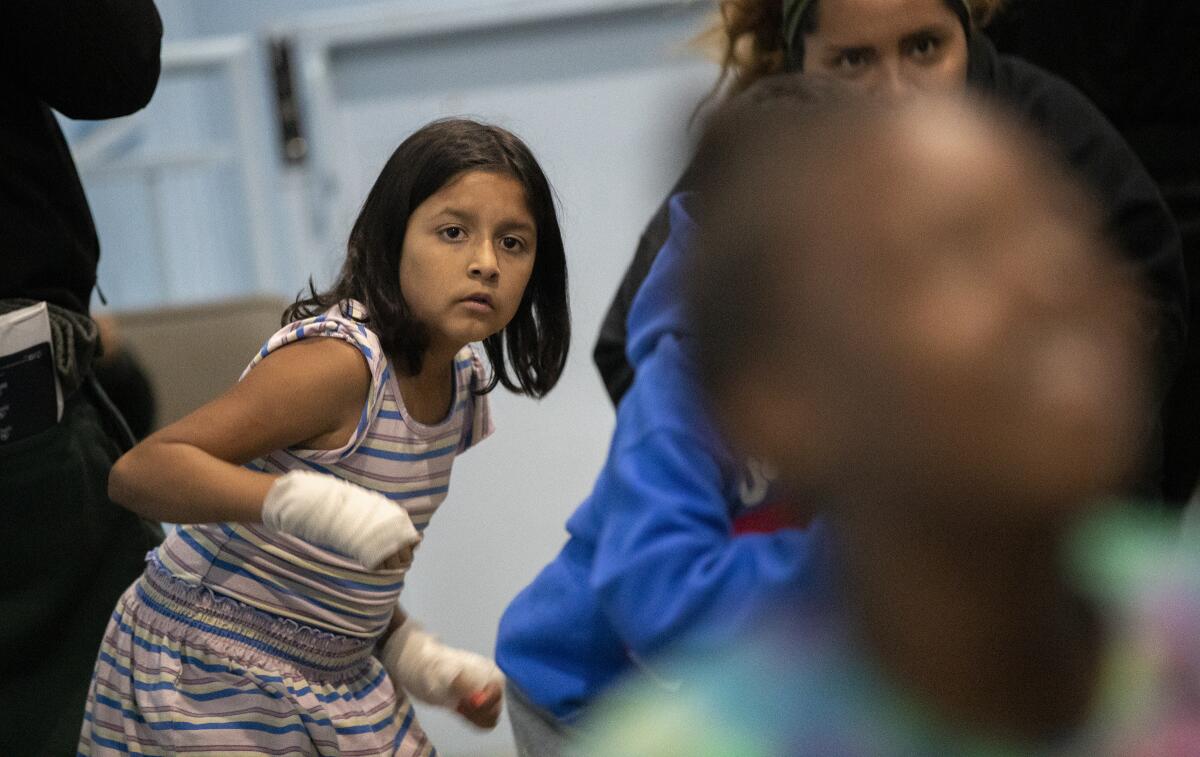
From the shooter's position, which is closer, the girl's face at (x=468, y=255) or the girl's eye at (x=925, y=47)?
the girl's face at (x=468, y=255)

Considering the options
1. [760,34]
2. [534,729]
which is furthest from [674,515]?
[760,34]

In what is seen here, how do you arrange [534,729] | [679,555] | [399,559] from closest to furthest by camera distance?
1. [679,555]
2. [399,559]
3. [534,729]

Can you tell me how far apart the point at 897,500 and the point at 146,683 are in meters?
0.59

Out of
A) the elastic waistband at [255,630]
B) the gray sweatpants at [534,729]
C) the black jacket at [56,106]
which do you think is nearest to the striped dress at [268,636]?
the elastic waistband at [255,630]

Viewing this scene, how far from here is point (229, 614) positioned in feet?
3.04

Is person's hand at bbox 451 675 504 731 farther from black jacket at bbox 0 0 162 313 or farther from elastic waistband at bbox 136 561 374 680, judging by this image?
black jacket at bbox 0 0 162 313

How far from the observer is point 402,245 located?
82 centimetres

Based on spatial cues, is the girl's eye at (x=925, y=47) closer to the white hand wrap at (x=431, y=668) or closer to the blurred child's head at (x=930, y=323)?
the blurred child's head at (x=930, y=323)

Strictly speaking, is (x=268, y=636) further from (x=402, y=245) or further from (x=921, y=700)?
(x=921, y=700)

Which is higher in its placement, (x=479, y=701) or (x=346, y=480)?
(x=346, y=480)

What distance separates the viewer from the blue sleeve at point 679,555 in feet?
2.06

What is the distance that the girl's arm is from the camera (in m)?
0.80

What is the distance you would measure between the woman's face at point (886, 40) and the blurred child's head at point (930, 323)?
1.23ft

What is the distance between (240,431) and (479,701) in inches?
10.3
